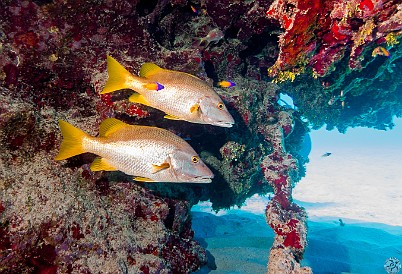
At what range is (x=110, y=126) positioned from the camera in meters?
2.73

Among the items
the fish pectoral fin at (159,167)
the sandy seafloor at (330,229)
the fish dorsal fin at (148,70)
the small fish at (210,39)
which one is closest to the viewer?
the fish pectoral fin at (159,167)

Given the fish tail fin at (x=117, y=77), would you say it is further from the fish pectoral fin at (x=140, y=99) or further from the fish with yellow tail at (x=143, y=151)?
the fish with yellow tail at (x=143, y=151)

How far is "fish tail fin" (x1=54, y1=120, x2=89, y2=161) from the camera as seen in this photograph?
2.59 meters

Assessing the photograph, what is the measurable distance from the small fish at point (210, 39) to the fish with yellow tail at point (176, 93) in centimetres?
306

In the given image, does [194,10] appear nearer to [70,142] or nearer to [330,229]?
[70,142]

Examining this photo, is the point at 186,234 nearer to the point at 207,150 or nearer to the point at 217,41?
the point at 207,150

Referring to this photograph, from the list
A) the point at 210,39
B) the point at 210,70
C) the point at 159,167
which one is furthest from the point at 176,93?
the point at 210,70

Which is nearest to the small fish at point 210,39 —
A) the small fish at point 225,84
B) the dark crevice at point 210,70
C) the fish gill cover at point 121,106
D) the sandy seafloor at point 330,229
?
the fish gill cover at point 121,106

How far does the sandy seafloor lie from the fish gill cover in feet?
5.80

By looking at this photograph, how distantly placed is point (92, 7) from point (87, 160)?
2.21 m

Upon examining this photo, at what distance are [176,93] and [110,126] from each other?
0.74 m

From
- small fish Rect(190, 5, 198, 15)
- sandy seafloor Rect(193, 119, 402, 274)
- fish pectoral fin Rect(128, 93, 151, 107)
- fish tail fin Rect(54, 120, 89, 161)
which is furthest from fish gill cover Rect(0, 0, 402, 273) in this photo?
sandy seafloor Rect(193, 119, 402, 274)

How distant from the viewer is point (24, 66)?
12.2ft

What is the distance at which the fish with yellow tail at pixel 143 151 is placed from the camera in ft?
8.36
